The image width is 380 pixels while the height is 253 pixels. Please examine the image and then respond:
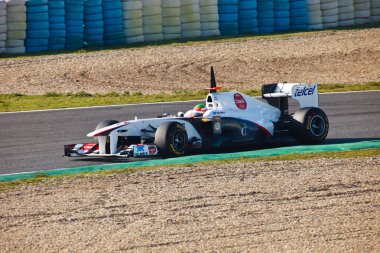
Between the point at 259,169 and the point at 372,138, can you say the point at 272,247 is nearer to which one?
the point at 259,169

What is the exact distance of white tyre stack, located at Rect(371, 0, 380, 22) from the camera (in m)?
35.7

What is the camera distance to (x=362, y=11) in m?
35.5

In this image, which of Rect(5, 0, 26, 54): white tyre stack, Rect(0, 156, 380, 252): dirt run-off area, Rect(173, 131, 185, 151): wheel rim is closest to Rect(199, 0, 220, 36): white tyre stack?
Rect(5, 0, 26, 54): white tyre stack

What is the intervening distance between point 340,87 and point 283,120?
9718 millimetres

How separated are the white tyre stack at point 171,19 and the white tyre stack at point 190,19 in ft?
0.56

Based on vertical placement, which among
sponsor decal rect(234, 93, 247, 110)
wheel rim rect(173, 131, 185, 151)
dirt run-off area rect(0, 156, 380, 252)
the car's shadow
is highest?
sponsor decal rect(234, 93, 247, 110)

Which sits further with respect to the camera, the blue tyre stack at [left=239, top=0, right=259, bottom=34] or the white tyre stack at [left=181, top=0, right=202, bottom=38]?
the blue tyre stack at [left=239, top=0, right=259, bottom=34]

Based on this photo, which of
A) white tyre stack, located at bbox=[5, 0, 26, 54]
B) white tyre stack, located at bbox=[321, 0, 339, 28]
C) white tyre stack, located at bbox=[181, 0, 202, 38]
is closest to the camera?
white tyre stack, located at bbox=[5, 0, 26, 54]

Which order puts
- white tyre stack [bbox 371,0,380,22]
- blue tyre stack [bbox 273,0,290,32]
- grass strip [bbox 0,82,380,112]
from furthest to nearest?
white tyre stack [bbox 371,0,380,22] → blue tyre stack [bbox 273,0,290,32] → grass strip [bbox 0,82,380,112]

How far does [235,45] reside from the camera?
33312 millimetres

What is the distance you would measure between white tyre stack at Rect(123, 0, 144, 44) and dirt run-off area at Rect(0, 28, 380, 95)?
63 centimetres

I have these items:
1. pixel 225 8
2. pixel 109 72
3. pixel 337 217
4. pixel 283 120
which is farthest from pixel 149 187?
pixel 225 8

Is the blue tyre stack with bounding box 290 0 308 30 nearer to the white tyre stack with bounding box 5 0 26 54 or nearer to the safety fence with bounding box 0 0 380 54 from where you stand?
the safety fence with bounding box 0 0 380 54

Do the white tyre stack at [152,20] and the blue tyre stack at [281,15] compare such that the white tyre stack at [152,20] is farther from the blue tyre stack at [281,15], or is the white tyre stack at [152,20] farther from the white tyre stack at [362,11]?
the white tyre stack at [362,11]
